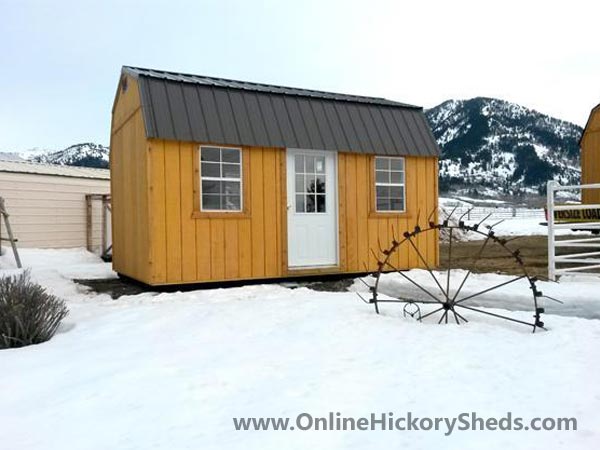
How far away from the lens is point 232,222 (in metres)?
7.24

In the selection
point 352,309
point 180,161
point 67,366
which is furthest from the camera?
point 180,161

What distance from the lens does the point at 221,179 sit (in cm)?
720

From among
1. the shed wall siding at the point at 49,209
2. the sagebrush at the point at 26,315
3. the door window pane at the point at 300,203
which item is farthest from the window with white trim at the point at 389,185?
the shed wall siding at the point at 49,209

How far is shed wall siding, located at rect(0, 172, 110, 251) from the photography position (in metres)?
12.3

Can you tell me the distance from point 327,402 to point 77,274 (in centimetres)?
796

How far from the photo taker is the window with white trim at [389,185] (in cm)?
835

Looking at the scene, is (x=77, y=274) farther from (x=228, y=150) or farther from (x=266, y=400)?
(x=266, y=400)

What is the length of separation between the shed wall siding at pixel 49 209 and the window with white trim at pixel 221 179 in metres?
7.70

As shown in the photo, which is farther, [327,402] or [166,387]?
[166,387]

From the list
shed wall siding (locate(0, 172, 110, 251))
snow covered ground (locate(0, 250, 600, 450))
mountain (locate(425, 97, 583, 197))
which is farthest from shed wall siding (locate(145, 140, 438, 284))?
mountain (locate(425, 97, 583, 197))

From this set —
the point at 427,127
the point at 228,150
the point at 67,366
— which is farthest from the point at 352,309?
the point at 427,127

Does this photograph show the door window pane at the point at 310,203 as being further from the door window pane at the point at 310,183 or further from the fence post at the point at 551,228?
the fence post at the point at 551,228

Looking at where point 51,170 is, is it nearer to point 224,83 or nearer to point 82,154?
point 224,83

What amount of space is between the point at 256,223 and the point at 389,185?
259cm
